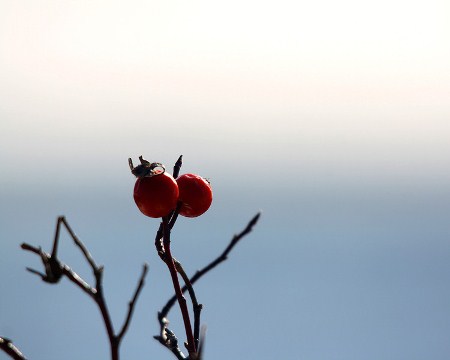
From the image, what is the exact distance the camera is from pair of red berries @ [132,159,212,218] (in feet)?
3.95

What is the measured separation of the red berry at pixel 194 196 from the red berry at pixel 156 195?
0.28ft

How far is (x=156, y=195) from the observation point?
47.4 inches

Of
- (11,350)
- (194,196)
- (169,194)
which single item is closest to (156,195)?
(169,194)

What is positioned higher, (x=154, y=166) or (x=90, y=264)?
(x=154, y=166)

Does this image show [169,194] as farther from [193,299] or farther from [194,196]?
[193,299]

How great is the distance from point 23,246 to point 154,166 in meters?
Answer: 0.58

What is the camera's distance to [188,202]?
53.6 inches

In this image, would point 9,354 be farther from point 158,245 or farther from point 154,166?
point 154,166

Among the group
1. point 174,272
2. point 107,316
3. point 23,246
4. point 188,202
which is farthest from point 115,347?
point 188,202

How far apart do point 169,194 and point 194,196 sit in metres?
0.13

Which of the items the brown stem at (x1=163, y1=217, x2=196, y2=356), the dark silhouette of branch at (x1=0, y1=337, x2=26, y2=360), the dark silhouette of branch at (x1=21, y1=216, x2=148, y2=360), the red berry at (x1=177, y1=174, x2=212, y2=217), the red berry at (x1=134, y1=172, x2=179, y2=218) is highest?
the red berry at (x1=177, y1=174, x2=212, y2=217)

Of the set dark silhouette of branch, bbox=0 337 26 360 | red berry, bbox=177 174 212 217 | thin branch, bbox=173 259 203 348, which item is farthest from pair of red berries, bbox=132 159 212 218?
dark silhouette of branch, bbox=0 337 26 360

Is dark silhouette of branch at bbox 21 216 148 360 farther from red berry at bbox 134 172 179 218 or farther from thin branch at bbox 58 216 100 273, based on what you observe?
red berry at bbox 134 172 179 218

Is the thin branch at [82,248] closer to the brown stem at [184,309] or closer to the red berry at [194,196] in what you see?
the brown stem at [184,309]
